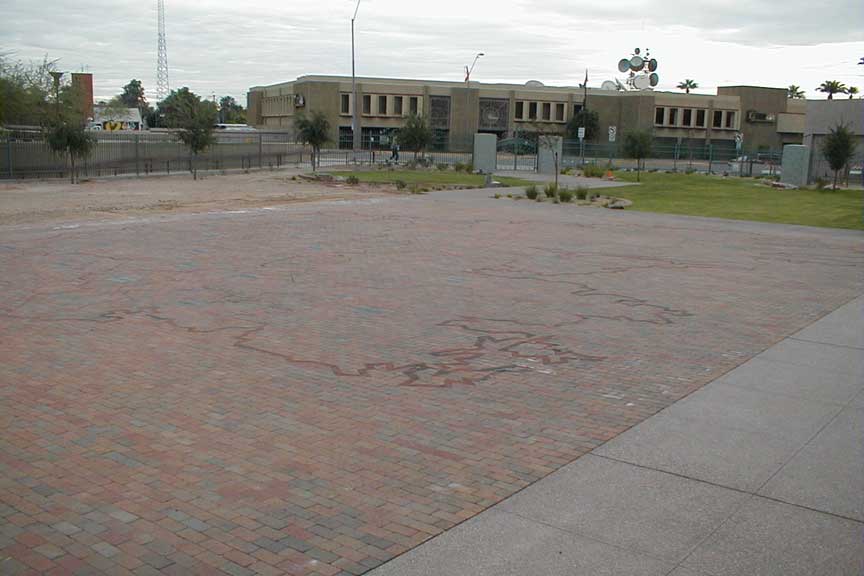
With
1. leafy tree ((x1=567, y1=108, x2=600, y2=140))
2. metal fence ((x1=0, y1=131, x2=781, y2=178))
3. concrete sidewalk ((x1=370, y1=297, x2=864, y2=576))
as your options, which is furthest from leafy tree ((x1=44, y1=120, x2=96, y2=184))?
leafy tree ((x1=567, y1=108, x2=600, y2=140))

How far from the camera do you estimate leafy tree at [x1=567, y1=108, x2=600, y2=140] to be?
10081 centimetres

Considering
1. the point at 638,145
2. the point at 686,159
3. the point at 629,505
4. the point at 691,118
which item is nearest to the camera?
the point at 629,505

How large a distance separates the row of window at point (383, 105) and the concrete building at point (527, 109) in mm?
116

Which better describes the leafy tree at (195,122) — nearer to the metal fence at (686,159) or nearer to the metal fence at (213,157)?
the metal fence at (213,157)

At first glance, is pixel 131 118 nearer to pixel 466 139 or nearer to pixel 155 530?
pixel 466 139

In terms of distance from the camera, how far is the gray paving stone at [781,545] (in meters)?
4.84

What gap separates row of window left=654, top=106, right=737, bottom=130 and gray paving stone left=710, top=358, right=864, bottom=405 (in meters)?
101

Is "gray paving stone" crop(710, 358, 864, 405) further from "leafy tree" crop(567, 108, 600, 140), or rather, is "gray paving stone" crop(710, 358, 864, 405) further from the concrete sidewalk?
"leafy tree" crop(567, 108, 600, 140)

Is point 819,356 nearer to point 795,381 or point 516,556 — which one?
point 795,381

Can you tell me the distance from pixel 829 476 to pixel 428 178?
42770mm

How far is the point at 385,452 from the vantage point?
657 cm

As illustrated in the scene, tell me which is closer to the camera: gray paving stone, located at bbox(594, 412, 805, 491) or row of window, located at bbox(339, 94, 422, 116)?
gray paving stone, located at bbox(594, 412, 805, 491)

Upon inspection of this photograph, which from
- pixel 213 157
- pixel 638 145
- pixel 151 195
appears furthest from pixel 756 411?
pixel 638 145

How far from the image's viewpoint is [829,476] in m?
6.27
